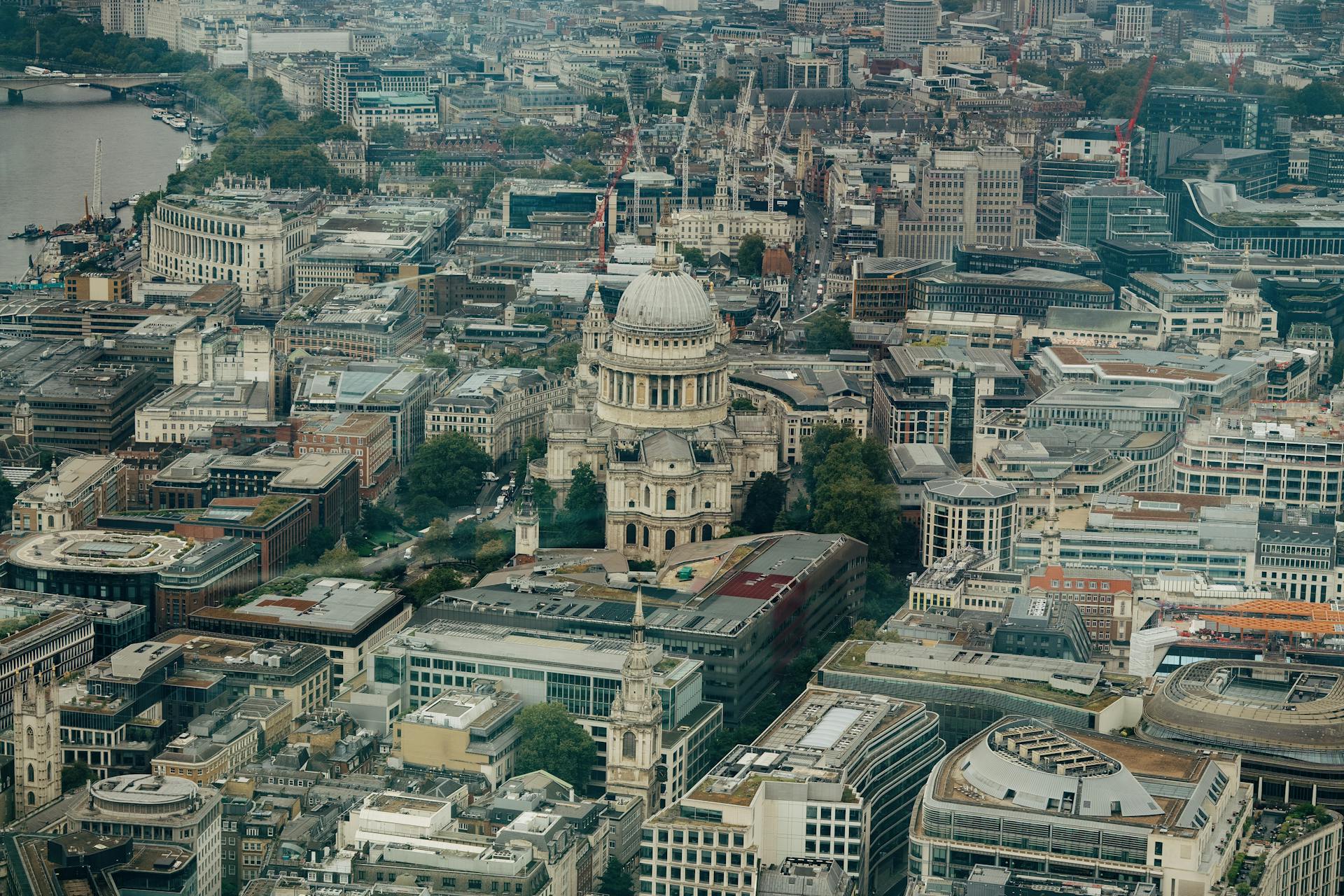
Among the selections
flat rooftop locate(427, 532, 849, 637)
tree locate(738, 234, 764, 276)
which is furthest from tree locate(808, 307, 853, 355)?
flat rooftop locate(427, 532, 849, 637)

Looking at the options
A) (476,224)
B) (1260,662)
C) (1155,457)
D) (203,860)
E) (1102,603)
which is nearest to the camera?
(203,860)

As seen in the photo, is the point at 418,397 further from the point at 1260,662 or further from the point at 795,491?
the point at 1260,662

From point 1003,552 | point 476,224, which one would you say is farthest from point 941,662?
point 476,224

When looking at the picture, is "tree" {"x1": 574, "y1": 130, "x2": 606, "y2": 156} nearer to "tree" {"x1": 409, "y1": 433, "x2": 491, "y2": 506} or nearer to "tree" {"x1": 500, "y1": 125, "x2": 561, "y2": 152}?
"tree" {"x1": 500, "y1": 125, "x2": 561, "y2": 152}

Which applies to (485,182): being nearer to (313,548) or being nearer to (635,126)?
(635,126)

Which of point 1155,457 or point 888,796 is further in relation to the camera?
point 1155,457

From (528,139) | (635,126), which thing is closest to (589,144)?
(528,139)
